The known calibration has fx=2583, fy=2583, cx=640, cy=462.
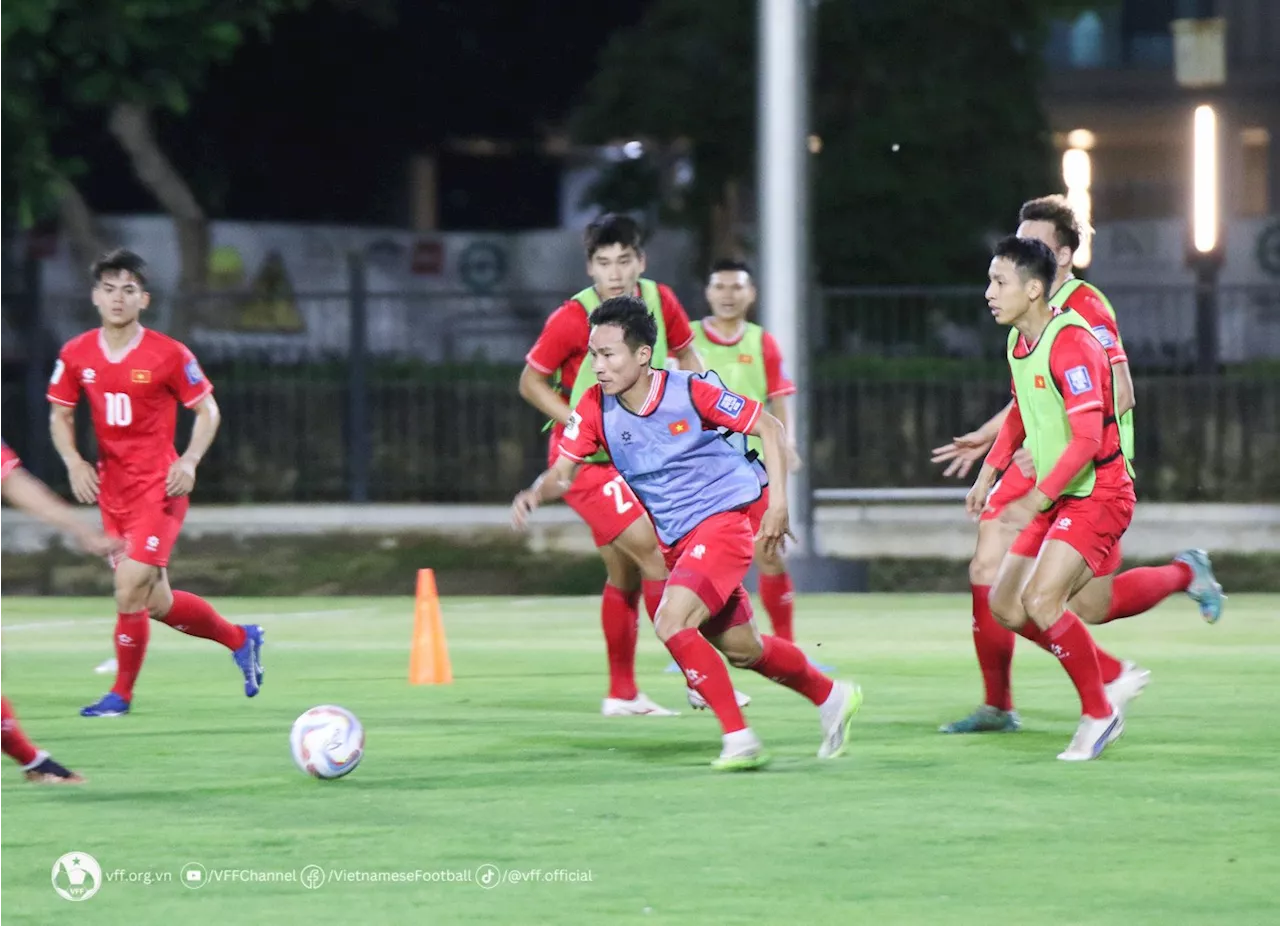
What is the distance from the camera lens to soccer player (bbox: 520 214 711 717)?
32.2 feet

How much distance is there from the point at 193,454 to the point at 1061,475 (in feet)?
12.7

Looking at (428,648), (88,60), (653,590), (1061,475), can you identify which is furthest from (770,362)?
(88,60)

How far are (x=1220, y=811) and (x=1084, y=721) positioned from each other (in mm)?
1164

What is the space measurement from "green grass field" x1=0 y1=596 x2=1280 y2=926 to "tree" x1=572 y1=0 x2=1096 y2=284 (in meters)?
12.2

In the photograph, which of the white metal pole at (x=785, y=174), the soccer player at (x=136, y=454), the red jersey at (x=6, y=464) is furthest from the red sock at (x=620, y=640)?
the white metal pole at (x=785, y=174)

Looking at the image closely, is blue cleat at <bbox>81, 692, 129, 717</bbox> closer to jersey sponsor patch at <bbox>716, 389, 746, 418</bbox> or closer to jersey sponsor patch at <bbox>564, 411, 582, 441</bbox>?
jersey sponsor patch at <bbox>564, 411, 582, 441</bbox>

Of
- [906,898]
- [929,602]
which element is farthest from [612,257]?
[929,602]

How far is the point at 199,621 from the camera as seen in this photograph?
10.5m

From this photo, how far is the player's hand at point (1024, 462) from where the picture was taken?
913 cm

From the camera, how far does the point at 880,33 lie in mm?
24172

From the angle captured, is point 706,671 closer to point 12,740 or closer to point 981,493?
point 981,493

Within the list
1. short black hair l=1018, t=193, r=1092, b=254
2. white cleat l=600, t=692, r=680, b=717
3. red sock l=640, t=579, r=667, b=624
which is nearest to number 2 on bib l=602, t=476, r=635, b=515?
red sock l=640, t=579, r=667, b=624

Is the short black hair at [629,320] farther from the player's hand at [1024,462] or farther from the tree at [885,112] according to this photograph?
the tree at [885,112]

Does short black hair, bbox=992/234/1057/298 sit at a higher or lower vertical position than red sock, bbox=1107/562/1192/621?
higher
